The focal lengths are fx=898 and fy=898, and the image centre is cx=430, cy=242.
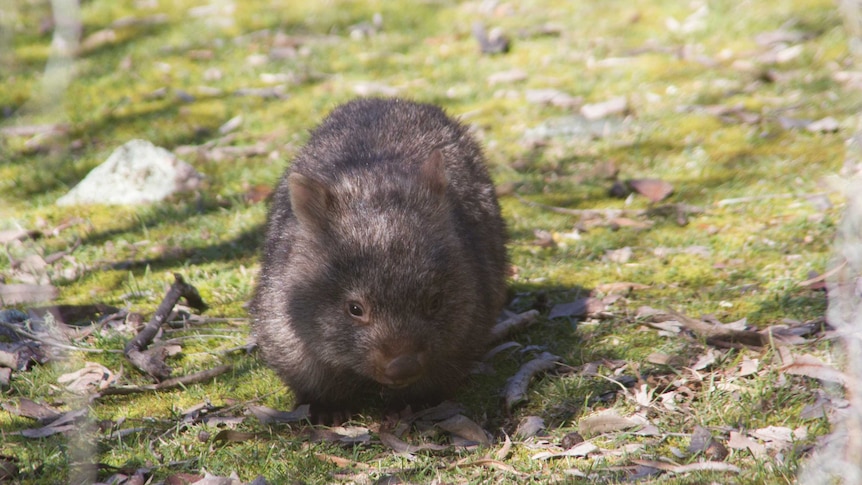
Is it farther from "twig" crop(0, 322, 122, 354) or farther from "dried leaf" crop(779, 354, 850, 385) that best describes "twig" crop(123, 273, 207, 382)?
"dried leaf" crop(779, 354, 850, 385)

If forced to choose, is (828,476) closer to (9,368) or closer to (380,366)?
(380,366)

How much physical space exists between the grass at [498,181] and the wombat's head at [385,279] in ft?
1.49

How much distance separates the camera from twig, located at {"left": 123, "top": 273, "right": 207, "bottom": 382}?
5.19 metres

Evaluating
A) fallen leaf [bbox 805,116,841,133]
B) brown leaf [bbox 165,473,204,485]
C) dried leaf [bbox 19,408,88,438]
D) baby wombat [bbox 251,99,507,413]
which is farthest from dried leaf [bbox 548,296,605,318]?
Answer: fallen leaf [bbox 805,116,841,133]

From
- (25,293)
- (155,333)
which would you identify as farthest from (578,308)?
(25,293)

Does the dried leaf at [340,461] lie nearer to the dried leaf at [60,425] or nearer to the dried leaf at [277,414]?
the dried leaf at [277,414]

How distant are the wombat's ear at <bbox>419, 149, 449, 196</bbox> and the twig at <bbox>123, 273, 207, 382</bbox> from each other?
5.98 ft

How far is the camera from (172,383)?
16.8 ft

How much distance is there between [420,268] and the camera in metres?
4.48

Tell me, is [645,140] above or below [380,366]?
below

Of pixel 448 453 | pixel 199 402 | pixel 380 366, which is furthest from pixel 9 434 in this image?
pixel 448 453

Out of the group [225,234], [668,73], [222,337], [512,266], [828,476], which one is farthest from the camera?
[668,73]

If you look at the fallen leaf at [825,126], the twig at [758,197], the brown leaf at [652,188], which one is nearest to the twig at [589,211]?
the brown leaf at [652,188]

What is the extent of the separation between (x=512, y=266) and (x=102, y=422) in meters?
3.14
